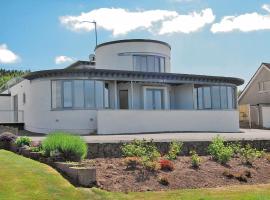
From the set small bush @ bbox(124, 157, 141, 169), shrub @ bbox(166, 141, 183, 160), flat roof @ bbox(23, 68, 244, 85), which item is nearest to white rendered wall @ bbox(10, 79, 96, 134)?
flat roof @ bbox(23, 68, 244, 85)

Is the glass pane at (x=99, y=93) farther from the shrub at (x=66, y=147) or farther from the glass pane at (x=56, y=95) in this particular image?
the shrub at (x=66, y=147)

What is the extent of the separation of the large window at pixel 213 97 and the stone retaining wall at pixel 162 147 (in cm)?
1374

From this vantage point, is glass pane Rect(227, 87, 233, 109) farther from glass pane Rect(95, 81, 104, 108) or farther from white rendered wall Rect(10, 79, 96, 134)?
white rendered wall Rect(10, 79, 96, 134)

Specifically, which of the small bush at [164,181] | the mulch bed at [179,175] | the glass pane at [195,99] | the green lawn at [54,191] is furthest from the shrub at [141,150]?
the glass pane at [195,99]

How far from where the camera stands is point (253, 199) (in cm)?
1200

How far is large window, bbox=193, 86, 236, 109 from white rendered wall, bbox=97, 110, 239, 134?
933mm

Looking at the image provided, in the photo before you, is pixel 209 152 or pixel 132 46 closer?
pixel 209 152

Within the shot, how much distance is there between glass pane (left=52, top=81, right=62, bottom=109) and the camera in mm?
29422

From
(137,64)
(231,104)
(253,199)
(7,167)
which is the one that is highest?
(137,64)

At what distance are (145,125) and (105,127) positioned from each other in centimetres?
302

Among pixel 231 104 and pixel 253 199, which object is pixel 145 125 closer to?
pixel 231 104

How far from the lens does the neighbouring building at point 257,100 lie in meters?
44.4

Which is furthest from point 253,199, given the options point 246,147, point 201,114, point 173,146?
point 201,114

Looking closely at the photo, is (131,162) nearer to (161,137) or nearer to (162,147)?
(162,147)
